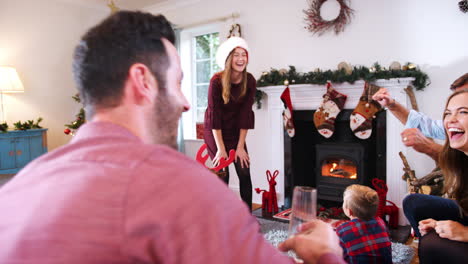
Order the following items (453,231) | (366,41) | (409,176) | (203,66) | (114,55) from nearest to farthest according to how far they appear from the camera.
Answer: (114,55) < (453,231) < (409,176) < (366,41) < (203,66)

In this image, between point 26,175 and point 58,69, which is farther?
point 58,69

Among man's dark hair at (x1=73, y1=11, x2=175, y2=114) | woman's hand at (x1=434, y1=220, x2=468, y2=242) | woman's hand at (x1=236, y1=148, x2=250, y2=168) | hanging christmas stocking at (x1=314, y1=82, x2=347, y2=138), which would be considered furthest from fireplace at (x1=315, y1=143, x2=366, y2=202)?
man's dark hair at (x1=73, y1=11, x2=175, y2=114)

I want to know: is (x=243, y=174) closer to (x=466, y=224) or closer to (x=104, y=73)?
(x=466, y=224)

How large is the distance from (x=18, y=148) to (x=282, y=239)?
3.29 meters

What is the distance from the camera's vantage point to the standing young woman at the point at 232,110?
265 centimetres

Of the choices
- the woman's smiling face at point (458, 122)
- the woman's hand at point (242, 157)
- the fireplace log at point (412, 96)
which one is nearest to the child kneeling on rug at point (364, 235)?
the woman's smiling face at point (458, 122)

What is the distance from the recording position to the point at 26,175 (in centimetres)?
58

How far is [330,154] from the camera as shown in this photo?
11.9 ft

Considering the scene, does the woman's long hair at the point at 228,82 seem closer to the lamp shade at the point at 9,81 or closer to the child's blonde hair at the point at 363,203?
Result: the child's blonde hair at the point at 363,203

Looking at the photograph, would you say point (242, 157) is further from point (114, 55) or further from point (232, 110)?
point (114, 55)

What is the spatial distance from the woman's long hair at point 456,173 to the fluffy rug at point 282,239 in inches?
35.3

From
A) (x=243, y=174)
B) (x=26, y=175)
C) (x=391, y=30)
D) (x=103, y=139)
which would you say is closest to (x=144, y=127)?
(x=103, y=139)

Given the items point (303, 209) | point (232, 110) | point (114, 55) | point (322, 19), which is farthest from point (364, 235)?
point (322, 19)

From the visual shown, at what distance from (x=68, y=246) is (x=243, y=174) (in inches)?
89.0
